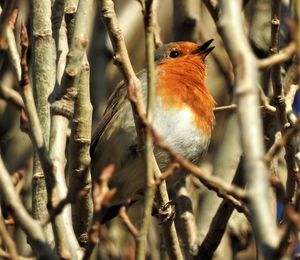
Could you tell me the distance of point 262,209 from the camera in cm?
231

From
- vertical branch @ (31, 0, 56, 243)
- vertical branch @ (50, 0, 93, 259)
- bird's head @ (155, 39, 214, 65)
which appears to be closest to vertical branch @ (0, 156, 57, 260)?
vertical branch @ (50, 0, 93, 259)

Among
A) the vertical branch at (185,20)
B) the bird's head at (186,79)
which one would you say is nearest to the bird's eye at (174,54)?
the bird's head at (186,79)

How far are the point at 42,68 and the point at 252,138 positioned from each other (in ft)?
6.28

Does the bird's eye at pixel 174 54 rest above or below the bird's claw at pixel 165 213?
above

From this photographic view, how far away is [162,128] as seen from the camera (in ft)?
17.5

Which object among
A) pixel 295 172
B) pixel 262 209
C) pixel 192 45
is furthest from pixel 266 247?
pixel 192 45

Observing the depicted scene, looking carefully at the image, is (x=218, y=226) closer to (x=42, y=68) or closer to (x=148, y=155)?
(x=42, y=68)

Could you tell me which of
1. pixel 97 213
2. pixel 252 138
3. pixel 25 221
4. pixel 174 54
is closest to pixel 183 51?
pixel 174 54

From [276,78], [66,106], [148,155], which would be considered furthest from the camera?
[276,78]

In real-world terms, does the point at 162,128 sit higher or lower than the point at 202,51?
lower

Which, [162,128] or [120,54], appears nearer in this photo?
[120,54]

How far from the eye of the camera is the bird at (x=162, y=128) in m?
5.41

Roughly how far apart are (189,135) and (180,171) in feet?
0.79

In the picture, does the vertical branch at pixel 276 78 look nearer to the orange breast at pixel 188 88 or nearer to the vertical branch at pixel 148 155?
the vertical branch at pixel 148 155
